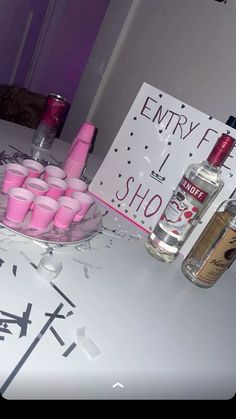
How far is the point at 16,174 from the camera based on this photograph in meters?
0.76

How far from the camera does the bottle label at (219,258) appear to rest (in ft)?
2.33

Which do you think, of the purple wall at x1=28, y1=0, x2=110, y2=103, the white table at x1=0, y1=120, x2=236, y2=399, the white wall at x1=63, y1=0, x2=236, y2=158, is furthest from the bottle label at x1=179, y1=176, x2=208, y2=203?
the purple wall at x1=28, y1=0, x2=110, y2=103

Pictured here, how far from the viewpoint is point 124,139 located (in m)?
0.95

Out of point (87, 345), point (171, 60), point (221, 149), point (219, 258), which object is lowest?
point (87, 345)

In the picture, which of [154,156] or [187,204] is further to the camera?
[154,156]

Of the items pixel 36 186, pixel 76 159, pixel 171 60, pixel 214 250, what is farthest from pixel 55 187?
pixel 171 60

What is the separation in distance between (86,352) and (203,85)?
3.53 ft

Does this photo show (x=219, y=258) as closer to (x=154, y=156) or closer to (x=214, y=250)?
(x=214, y=250)

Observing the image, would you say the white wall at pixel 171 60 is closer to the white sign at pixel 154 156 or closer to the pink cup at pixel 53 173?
the white sign at pixel 154 156

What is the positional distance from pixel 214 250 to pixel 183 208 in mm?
111

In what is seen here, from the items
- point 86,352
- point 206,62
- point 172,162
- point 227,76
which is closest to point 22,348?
point 86,352

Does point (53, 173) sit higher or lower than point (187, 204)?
lower

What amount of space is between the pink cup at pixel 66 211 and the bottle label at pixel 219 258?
303mm

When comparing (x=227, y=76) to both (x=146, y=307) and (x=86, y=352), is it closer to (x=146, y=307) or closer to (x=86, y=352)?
(x=146, y=307)
